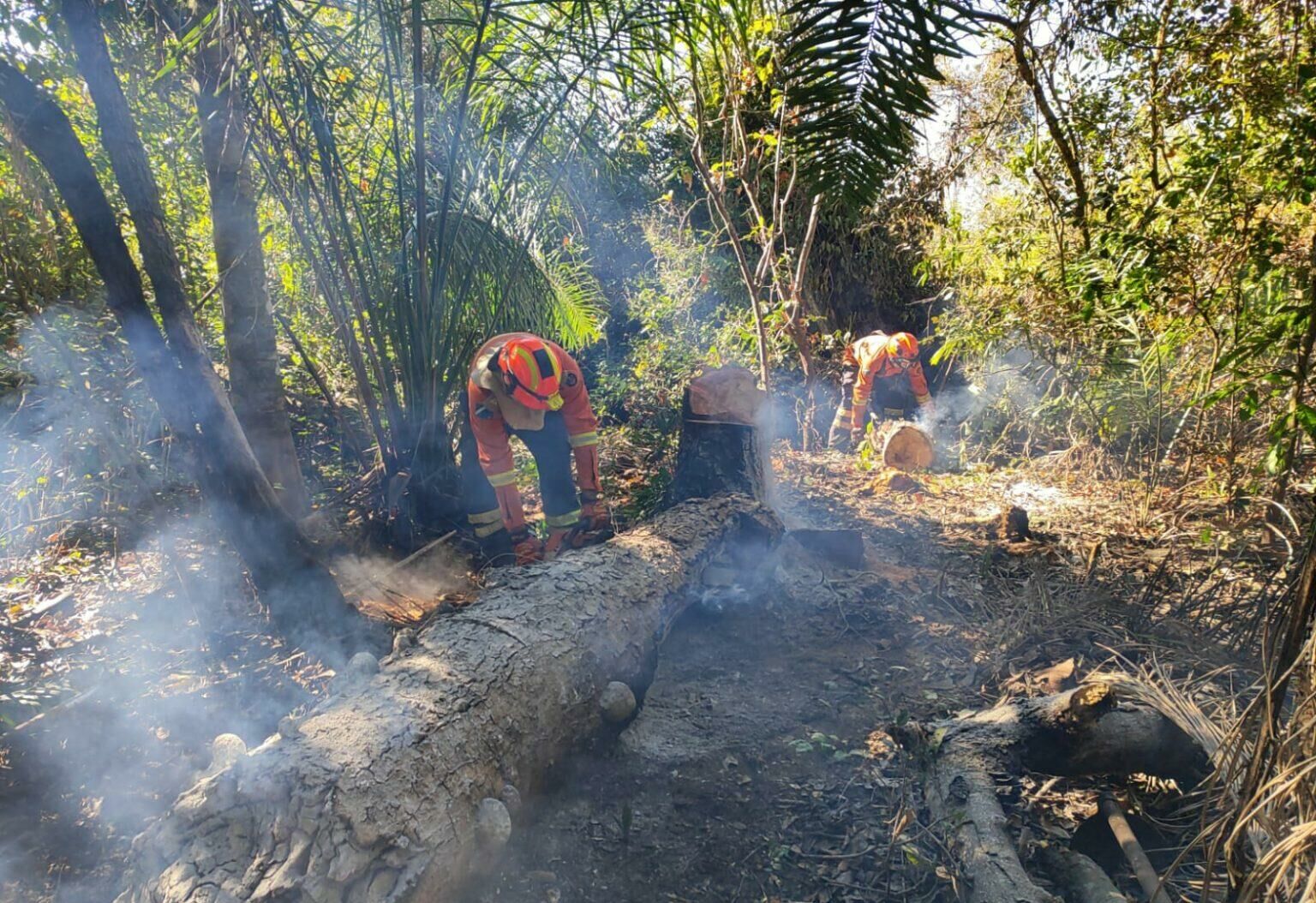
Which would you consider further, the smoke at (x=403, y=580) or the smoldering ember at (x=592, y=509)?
the smoke at (x=403, y=580)

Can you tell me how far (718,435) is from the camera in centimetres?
406

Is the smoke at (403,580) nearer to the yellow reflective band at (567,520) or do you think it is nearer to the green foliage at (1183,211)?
the yellow reflective band at (567,520)

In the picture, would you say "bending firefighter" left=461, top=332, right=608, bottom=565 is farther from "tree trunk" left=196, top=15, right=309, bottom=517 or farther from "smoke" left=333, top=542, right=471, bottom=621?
"tree trunk" left=196, top=15, right=309, bottom=517

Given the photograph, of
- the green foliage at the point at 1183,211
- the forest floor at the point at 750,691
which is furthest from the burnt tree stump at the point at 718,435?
the green foliage at the point at 1183,211

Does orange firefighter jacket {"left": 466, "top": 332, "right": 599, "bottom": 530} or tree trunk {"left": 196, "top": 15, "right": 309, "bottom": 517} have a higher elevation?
tree trunk {"left": 196, "top": 15, "right": 309, "bottom": 517}

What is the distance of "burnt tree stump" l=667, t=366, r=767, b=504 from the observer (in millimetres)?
4055

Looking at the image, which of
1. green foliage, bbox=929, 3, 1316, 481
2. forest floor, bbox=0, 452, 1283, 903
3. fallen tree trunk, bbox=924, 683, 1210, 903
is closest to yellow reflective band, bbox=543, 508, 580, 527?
forest floor, bbox=0, 452, 1283, 903

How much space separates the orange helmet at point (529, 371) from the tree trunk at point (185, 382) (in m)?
1.33

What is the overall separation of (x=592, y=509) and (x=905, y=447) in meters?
3.50

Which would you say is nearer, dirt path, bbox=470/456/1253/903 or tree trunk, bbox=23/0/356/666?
dirt path, bbox=470/456/1253/903

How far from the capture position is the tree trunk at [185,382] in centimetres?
220

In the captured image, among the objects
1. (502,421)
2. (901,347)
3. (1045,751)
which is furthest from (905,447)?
(1045,751)

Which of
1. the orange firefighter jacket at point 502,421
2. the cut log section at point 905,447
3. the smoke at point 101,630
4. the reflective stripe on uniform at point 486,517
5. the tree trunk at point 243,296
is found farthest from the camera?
the cut log section at point 905,447

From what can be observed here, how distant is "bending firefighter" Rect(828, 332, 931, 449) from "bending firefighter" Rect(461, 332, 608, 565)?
3.79 metres
